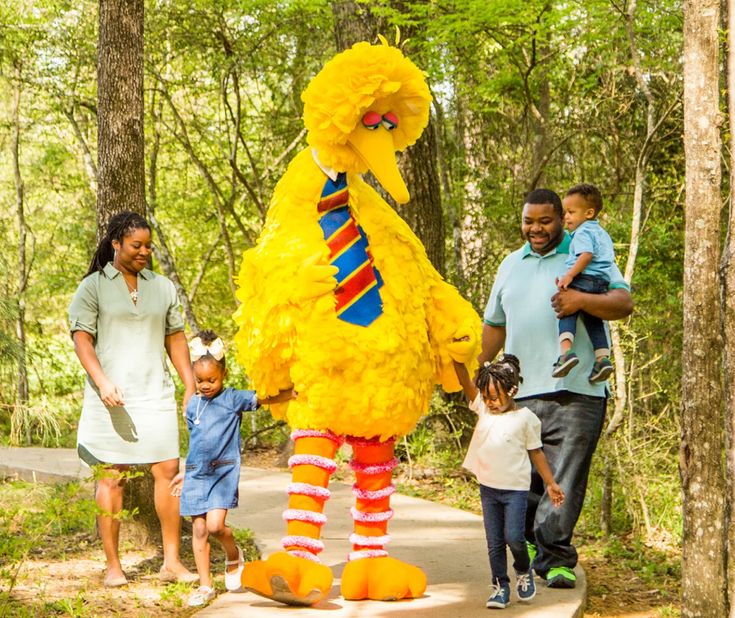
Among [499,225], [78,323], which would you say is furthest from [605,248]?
[499,225]

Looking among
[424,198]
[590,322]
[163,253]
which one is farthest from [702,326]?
[163,253]

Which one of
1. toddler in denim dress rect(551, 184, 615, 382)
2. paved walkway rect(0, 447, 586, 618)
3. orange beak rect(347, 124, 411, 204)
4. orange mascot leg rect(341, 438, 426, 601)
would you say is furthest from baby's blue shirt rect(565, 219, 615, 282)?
paved walkway rect(0, 447, 586, 618)

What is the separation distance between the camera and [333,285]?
4.00m

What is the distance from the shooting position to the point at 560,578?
456 centimetres

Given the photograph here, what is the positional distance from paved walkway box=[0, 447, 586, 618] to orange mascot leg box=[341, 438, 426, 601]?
0.07 meters

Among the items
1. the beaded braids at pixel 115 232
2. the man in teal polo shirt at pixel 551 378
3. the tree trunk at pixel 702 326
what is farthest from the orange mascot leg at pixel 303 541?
the tree trunk at pixel 702 326

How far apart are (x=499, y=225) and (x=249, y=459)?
A: 3622 millimetres

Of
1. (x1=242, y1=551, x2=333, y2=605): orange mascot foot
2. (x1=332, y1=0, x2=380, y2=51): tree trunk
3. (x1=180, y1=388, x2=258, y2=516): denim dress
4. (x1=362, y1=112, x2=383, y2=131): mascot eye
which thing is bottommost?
(x1=242, y1=551, x2=333, y2=605): orange mascot foot

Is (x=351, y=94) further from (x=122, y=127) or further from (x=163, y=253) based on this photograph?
(x=163, y=253)

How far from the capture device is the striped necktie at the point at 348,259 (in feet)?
13.3

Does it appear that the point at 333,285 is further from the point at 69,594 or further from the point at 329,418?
the point at 69,594

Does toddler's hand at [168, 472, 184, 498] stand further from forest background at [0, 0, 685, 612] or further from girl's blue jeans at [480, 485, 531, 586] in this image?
girl's blue jeans at [480, 485, 531, 586]

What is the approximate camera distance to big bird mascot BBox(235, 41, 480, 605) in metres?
3.99

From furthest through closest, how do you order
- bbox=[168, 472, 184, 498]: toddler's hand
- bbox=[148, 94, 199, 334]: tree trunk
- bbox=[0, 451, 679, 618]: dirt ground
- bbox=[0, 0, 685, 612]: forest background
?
1. bbox=[148, 94, 199, 334]: tree trunk
2. bbox=[0, 0, 685, 612]: forest background
3. bbox=[168, 472, 184, 498]: toddler's hand
4. bbox=[0, 451, 679, 618]: dirt ground
